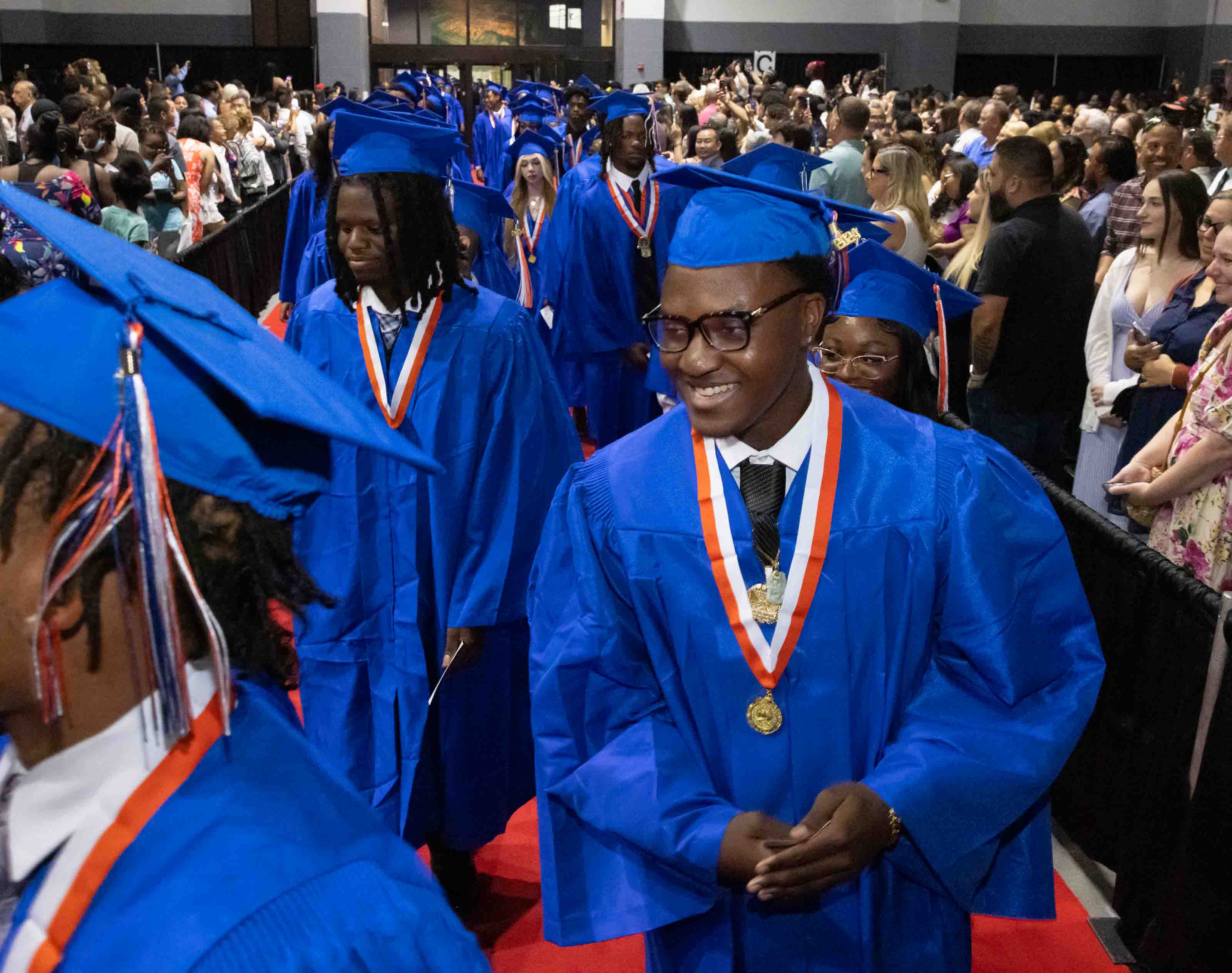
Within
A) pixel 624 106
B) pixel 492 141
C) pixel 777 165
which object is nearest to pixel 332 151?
pixel 777 165

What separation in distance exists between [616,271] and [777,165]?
2402 millimetres

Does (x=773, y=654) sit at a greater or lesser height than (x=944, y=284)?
lesser

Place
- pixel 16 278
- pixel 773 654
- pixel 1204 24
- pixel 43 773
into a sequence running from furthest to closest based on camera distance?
pixel 1204 24
pixel 16 278
pixel 773 654
pixel 43 773

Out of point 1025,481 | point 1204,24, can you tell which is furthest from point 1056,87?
point 1025,481

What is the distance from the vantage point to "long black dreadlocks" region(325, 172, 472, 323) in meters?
3.28

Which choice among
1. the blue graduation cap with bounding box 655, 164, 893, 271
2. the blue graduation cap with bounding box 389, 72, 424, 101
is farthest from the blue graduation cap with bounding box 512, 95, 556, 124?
the blue graduation cap with bounding box 655, 164, 893, 271

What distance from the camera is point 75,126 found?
9297 millimetres

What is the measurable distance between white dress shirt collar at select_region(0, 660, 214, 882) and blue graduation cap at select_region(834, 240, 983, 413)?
7.15 ft

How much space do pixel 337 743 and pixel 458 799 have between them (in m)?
0.37

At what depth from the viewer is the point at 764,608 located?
199cm

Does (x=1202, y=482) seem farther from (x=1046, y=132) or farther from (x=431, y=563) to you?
(x=1046, y=132)

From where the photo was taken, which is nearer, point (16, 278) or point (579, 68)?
point (16, 278)

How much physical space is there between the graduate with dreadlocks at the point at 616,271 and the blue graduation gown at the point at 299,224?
1.40 m

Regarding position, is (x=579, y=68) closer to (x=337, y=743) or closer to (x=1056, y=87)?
(x=1056, y=87)
